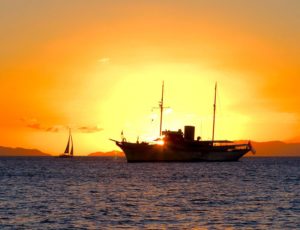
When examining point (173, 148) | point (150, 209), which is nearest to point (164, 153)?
point (173, 148)

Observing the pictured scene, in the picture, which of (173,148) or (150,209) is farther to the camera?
(173,148)

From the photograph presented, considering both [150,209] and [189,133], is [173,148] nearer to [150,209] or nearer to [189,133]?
[189,133]

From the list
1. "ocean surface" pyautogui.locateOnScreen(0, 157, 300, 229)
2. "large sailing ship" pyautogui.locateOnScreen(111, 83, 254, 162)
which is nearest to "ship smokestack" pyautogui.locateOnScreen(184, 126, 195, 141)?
"large sailing ship" pyautogui.locateOnScreen(111, 83, 254, 162)

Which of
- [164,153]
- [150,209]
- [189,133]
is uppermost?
[189,133]

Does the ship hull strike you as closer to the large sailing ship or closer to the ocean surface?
the large sailing ship

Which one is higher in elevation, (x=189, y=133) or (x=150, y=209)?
(x=189, y=133)

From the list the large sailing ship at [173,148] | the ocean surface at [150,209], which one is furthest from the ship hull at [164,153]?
the ocean surface at [150,209]

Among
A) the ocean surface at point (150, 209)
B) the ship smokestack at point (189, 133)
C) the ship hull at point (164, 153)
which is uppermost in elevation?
the ship smokestack at point (189, 133)

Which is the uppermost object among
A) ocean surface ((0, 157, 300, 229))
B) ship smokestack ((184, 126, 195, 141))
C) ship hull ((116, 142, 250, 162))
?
ship smokestack ((184, 126, 195, 141))

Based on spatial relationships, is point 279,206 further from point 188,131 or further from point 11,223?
point 188,131

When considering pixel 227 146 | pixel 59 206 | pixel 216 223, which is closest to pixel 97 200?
pixel 59 206

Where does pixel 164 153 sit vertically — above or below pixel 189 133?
below

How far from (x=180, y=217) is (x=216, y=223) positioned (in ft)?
12.8

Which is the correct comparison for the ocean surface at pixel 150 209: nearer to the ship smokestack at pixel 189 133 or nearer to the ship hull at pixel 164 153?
A: the ship hull at pixel 164 153
